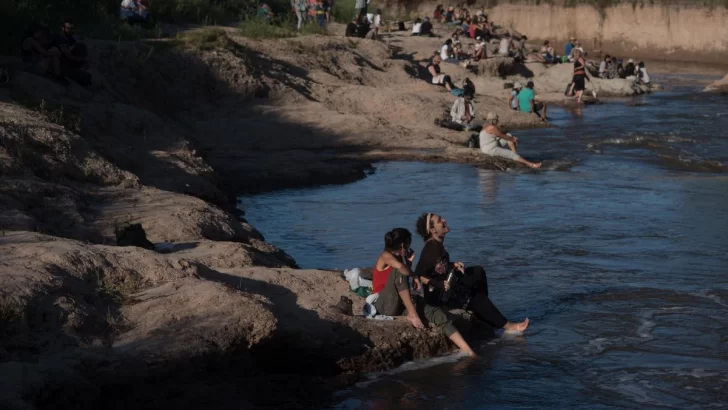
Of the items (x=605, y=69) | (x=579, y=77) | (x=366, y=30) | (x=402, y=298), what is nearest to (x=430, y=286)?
(x=402, y=298)

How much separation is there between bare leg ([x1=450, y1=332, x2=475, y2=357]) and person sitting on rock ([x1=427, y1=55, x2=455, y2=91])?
65.4ft

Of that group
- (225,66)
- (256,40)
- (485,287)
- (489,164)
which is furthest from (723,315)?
(256,40)

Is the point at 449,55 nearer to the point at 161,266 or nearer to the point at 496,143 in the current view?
the point at 496,143

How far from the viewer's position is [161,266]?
9.02m

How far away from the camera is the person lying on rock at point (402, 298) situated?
9.09 m

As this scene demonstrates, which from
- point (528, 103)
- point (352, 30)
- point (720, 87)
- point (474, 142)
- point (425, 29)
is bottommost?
point (720, 87)

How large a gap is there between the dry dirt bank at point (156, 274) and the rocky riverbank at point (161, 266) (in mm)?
16

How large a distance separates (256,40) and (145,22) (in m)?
2.63

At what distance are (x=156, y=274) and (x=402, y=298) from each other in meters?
1.95

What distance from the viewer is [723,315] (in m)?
10.6

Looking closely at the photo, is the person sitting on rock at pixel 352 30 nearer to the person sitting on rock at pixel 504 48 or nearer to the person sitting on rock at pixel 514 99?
the person sitting on rock at pixel 514 99

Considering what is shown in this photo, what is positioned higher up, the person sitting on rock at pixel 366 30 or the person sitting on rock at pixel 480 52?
the person sitting on rock at pixel 366 30

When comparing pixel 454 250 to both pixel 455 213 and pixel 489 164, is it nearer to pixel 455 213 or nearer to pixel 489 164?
pixel 455 213

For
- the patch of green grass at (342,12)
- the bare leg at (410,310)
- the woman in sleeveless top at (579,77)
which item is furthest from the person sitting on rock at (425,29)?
the bare leg at (410,310)
